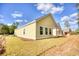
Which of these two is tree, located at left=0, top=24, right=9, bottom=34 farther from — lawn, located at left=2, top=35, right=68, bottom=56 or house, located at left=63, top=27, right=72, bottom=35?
house, located at left=63, top=27, right=72, bottom=35

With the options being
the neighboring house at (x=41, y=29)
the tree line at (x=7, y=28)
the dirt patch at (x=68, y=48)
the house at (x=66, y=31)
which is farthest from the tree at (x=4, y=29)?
the house at (x=66, y=31)

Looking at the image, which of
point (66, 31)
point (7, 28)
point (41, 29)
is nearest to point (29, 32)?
point (41, 29)

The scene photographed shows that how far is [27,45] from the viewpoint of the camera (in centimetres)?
180

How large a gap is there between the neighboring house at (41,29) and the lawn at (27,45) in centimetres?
5

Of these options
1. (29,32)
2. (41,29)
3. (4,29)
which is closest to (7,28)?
(4,29)

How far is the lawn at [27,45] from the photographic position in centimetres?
178

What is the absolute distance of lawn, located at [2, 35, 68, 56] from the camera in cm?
178

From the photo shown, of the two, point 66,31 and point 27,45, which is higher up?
point 66,31

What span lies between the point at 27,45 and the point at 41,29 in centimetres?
22

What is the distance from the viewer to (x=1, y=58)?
1.78 meters

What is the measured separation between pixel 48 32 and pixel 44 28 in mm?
59

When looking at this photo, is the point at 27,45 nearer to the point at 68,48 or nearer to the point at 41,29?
the point at 41,29

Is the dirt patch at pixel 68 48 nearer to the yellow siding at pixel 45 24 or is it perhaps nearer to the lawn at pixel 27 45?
the lawn at pixel 27 45

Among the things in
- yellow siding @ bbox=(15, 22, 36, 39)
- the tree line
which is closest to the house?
yellow siding @ bbox=(15, 22, 36, 39)
